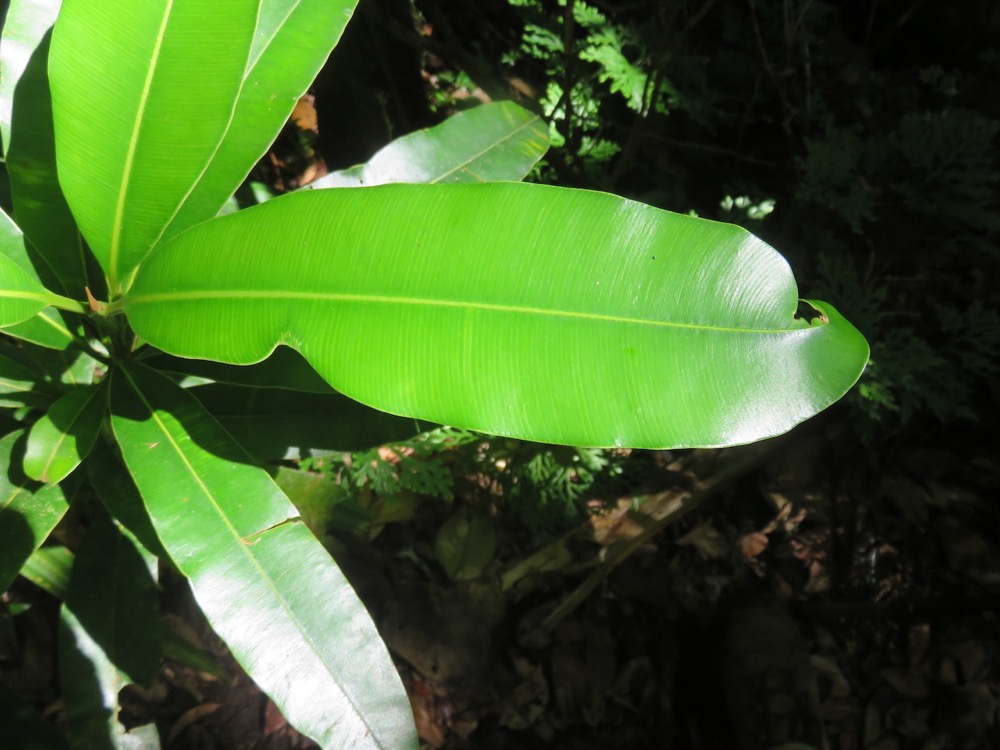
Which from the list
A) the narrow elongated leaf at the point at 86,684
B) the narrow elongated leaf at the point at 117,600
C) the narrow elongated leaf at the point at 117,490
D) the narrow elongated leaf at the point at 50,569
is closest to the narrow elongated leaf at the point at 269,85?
the narrow elongated leaf at the point at 117,490

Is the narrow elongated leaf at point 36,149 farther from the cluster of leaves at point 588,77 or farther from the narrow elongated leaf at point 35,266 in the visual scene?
the cluster of leaves at point 588,77

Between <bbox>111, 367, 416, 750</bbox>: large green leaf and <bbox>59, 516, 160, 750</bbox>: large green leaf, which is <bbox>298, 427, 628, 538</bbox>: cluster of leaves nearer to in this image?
<bbox>59, 516, 160, 750</bbox>: large green leaf

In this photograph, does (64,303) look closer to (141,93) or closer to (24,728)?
(141,93)

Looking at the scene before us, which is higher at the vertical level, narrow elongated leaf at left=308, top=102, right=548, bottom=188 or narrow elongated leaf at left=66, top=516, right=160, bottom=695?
narrow elongated leaf at left=308, top=102, right=548, bottom=188

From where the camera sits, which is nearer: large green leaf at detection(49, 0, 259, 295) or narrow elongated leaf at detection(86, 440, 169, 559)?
large green leaf at detection(49, 0, 259, 295)

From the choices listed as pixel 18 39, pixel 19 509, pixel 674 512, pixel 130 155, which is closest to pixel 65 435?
pixel 19 509

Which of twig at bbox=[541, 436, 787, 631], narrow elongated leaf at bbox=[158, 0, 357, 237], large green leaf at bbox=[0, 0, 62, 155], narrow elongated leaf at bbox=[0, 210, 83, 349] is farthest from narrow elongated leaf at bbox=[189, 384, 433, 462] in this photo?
twig at bbox=[541, 436, 787, 631]
